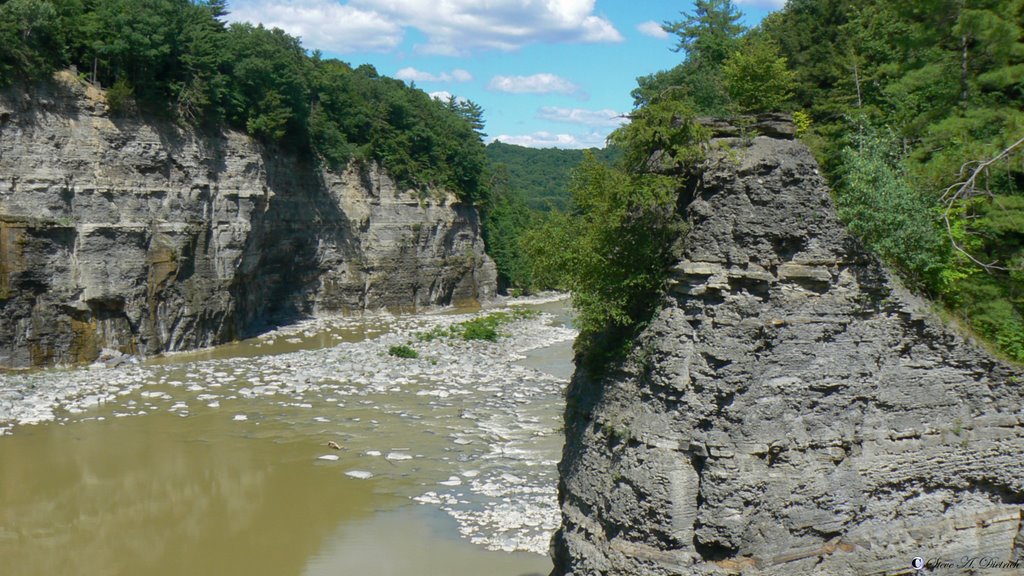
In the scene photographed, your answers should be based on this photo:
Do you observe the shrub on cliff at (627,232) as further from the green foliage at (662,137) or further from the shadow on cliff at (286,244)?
the shadow on cliff at (286,244)

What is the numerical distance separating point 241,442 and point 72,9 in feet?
62.7

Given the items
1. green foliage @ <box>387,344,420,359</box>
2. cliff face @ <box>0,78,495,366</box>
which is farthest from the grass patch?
cliff face @ <box>0,78,495,366</box>

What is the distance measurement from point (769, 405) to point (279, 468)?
13726 millimetres

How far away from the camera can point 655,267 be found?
8.96 meters

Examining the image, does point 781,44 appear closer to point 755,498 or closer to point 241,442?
point 241,442

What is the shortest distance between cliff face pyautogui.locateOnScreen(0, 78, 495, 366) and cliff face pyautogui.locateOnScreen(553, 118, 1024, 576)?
2612 centimetres

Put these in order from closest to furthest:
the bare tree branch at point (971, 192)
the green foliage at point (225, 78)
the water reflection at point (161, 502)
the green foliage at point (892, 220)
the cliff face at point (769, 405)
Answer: the cliff face at point (769, 405)
the green foliage at point (892, 220)
the bare tree branch at point (971, 192)
the water reflection at point (161, 502)
the green foliage at point (225, 78)

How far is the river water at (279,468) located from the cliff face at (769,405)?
5.70 metres

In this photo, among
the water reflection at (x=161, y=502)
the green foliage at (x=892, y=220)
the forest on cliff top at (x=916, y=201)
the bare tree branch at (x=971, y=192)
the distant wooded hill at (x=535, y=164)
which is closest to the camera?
the forest on cliff top at (x=916, y=201)

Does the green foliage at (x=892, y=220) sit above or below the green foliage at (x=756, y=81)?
below

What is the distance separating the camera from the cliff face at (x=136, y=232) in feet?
92.4

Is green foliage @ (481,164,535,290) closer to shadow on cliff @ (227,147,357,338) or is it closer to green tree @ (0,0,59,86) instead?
shadow on cliff @ (227,147,357,338)

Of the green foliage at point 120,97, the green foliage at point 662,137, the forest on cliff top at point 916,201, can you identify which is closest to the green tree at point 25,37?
the green foliage at point 120,97

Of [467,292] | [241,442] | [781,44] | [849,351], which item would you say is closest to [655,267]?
[849,351]
